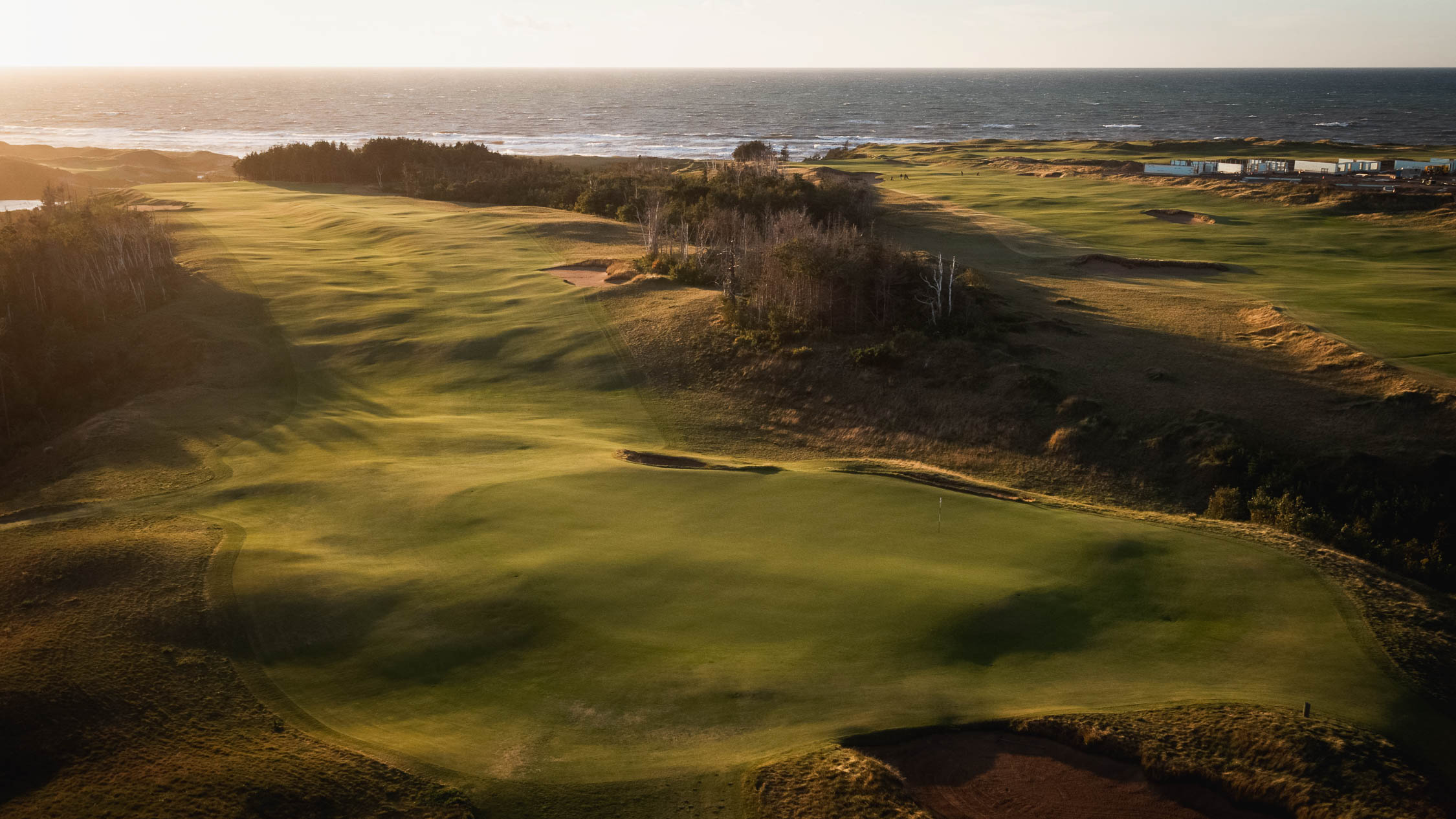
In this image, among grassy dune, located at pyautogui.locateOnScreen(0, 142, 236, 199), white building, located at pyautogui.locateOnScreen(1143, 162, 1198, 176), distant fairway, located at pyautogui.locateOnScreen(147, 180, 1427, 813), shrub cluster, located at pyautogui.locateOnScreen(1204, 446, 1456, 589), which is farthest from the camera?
grassy dune, located at pyautogui.locateOnScreen(0, 142, 236, 199)

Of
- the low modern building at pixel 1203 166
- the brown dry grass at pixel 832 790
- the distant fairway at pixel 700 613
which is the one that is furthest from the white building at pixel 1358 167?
the brown dry grass at pixel 832 790

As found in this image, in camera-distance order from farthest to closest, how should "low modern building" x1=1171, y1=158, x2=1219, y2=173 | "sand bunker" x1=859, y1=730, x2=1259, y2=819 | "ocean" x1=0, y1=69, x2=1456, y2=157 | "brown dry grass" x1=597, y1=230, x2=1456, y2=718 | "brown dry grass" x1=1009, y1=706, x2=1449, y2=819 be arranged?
"ocean" x1=0, y1=69, x2=1456, y2=157 → "low modern building" x1=1171, y1=158, x2=1219, y2=173 → "brown dry grass" x1=597, y1=230, x2=1456, y2=718 → "sand bunker" x1=859, y1=730, x2=1259, y2=819 → "brown dry grass" x1=1009, y1=706, x2=1449, y2=819

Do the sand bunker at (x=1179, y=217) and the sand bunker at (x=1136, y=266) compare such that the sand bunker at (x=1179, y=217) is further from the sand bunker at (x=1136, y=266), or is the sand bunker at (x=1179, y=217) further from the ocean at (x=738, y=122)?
the ocean at (x=738, y=122)

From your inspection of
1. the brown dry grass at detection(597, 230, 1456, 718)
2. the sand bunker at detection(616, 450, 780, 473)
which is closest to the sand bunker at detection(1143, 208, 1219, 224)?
the brown dry grass at detection(597, 230, 1456, 718)

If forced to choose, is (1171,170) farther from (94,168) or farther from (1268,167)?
(94,168)

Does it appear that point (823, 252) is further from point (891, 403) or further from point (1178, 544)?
point (1178, 544)

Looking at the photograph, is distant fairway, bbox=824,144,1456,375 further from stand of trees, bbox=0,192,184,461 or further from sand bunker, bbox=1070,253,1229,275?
stand of trees, bbox=0,192,184,461
